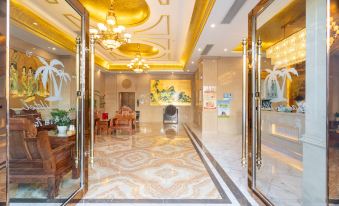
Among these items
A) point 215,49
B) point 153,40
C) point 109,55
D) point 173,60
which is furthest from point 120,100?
point 215,49

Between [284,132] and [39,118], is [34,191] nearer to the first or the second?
[39,118]

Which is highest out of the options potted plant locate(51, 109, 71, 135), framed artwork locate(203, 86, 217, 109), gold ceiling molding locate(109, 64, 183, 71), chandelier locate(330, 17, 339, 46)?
gold ceiling molding locate(109, 64, 183, 71)

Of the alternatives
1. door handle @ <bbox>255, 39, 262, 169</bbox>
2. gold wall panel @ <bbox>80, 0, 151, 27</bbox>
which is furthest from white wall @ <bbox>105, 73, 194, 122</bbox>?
door handle @ <bbox>255, 39, 262, 169</bbox>

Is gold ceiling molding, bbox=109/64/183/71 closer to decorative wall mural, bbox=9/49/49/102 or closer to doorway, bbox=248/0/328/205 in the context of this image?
doorway, bbox=248/0/328/205

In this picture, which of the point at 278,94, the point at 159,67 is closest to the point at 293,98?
the point at 278,94

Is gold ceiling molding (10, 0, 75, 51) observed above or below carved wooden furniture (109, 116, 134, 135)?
above

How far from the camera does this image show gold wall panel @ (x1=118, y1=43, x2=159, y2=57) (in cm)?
972

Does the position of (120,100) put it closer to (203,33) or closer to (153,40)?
(153,40)

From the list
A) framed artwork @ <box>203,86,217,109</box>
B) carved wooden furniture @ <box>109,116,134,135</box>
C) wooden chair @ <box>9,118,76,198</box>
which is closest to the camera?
wooden chair @ <box>9,118,76,198</box>

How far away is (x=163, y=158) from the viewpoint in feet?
15.8

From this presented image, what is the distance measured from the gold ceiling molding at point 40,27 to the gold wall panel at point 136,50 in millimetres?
3240

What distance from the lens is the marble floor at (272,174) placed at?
2.97 metres

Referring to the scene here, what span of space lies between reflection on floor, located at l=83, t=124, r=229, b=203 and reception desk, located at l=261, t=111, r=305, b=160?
2.08 metres

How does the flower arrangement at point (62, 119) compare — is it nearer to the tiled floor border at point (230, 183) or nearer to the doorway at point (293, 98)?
the tiled floor border at point (230, 183)
